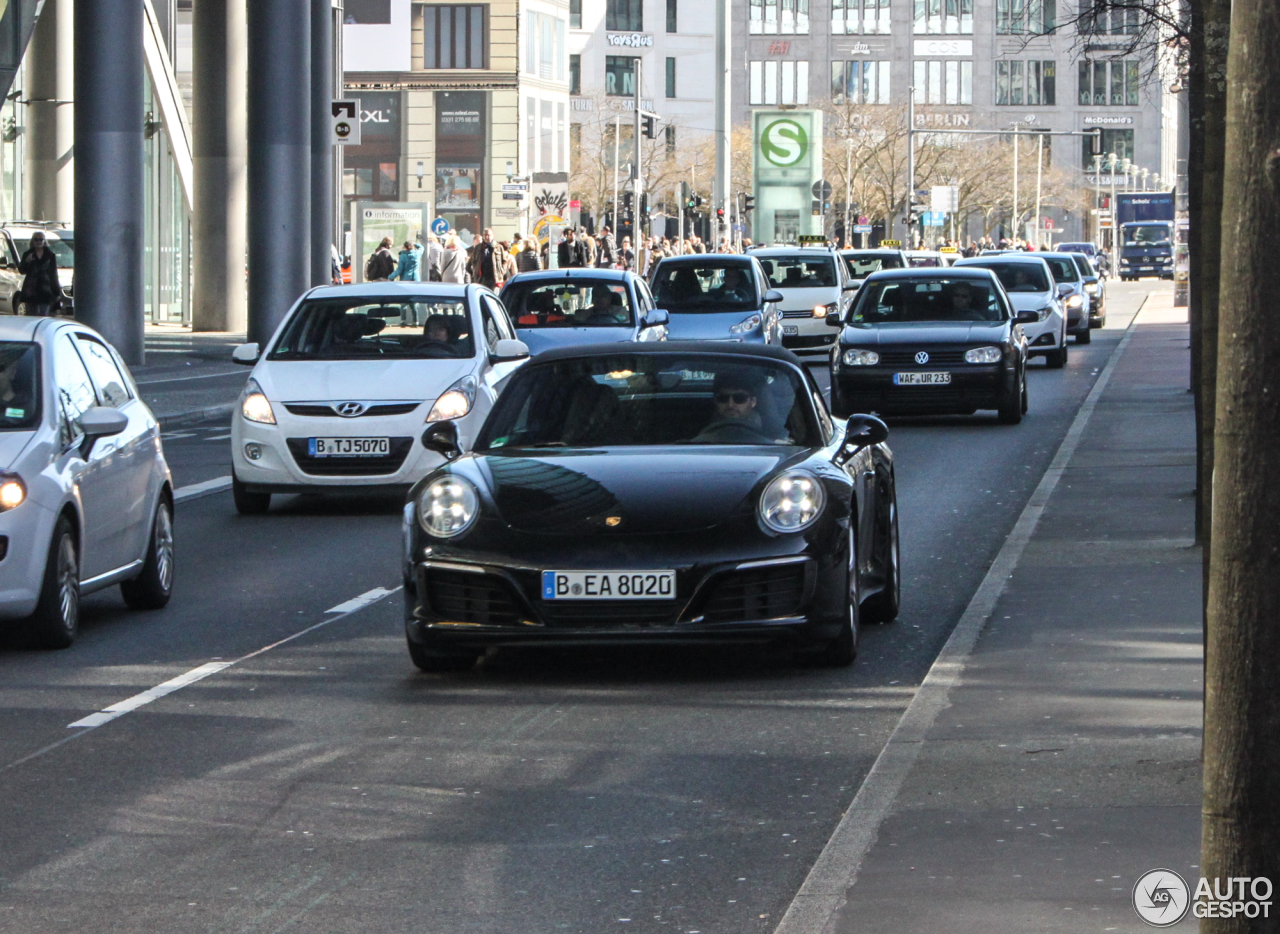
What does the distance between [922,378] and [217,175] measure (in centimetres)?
2281

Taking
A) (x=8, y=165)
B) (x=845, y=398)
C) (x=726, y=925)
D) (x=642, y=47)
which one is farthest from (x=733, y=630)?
(x=642, y=47)

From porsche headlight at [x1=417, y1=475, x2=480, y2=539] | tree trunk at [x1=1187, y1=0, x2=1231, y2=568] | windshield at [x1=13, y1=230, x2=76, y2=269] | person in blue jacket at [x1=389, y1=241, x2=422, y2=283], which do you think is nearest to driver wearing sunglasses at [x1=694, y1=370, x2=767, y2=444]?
porsche headlight at [x1=417, y1=475, x2=480, y2=539]

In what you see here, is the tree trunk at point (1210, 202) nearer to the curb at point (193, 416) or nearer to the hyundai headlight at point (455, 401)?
the hyundai headlight at point (455, 401)

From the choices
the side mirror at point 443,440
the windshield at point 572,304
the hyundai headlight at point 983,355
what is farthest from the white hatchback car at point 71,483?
the hyundai headlight at point 983,355

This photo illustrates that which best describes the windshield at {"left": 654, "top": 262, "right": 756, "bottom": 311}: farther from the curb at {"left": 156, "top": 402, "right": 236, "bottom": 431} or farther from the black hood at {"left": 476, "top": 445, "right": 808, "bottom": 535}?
the black hood at {"left": 476, "top": 445, "right": 808, "bottom": 535}

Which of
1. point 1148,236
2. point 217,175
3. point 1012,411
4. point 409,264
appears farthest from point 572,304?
point 1148,236

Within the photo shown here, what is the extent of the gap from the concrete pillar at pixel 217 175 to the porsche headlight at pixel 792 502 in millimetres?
35159

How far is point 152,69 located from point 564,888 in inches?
1730

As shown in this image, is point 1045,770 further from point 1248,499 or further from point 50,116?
point 50,116

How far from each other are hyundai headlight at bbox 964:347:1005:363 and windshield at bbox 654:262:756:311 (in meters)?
6.20

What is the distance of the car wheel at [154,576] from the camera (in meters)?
11.1

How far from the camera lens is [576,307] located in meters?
24.4

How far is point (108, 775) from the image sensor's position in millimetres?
7164

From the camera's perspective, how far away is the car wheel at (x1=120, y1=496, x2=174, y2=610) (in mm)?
11070
